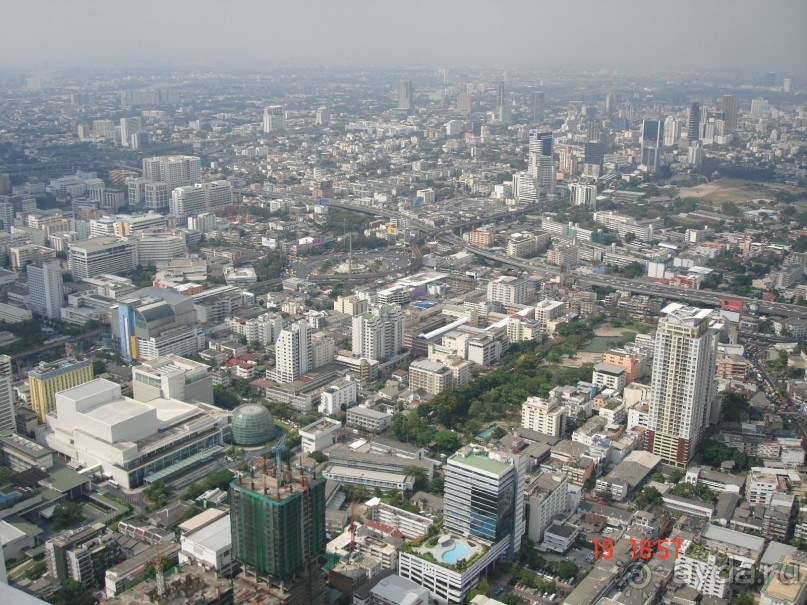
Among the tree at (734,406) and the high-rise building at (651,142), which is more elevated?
the high-rise building at (651,142)

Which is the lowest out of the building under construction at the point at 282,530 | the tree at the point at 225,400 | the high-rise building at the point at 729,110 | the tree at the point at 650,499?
the tree at the point at 225,400

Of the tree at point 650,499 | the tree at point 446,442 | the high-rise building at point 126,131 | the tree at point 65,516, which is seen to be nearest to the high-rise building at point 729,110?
the high-rise building at point 126,131

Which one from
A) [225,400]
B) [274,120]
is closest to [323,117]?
[274,120]

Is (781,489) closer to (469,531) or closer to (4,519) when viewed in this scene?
(469,531)

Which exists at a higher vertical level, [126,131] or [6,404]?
[126,131]

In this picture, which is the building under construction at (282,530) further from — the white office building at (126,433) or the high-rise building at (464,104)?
the high-rise building at (464,104)

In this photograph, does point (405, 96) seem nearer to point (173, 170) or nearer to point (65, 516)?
point (173, 170)

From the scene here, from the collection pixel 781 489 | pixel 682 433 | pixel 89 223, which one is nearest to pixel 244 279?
pixel 89 223
